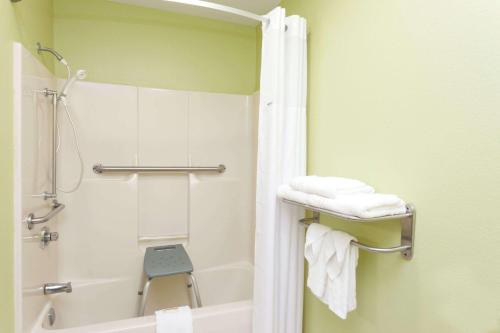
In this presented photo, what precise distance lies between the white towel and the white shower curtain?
0.36m

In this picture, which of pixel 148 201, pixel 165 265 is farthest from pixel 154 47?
pixel 165 265

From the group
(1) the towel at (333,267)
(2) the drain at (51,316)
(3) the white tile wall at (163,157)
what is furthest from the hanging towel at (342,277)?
(2) the drain at (51,316)

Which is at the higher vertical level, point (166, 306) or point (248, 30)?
point (248, 30)

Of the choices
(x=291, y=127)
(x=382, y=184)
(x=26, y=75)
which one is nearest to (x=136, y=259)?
(x=26, y=75)

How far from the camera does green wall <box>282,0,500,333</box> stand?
76 cm

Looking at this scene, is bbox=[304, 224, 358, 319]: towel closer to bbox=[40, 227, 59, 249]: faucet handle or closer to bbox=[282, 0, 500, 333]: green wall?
bbox=[282, 0, 500, 333]: green wall

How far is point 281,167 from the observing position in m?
1.41

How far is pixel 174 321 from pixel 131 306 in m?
0.84

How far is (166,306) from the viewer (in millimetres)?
2168

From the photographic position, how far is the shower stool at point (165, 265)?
1815 millimetres

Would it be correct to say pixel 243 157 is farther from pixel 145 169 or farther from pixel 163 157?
pixel 145 169

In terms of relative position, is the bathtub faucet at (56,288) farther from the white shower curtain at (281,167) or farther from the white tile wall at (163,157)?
the white shower curtain at (281,167)

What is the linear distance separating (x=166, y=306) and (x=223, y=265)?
0.53 meters

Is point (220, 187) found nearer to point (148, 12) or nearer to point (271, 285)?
point (271, 285)
